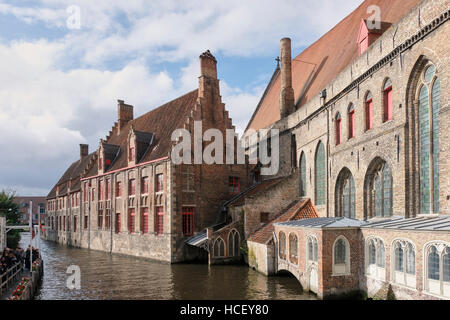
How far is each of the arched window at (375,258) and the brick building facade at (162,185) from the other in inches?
499

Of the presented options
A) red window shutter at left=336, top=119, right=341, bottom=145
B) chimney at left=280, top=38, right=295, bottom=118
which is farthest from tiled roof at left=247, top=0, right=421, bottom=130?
red window shutter at left=336, top=119, right=341, bottom=145

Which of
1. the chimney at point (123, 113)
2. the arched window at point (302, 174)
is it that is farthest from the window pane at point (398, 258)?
the chimney at point (123, 113)

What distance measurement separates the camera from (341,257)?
1195 centimetres

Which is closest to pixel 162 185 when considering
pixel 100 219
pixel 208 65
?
pixel 208 65

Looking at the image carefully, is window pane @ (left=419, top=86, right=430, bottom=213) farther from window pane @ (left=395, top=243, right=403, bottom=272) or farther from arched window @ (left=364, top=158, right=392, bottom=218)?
window pane @ (left=395, top=243, right=403, bottom=272)

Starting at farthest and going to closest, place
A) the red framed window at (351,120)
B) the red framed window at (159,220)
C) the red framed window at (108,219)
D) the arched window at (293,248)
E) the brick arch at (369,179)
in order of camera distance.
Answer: the red framed window at (108,219)
the red framed window at (159,220)
the red framed window at (351,120)
the arched window at (293,248)
the brick arch at (369,179)

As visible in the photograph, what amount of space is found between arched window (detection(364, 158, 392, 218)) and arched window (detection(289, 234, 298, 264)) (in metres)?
2.80

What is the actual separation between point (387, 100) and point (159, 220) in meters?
14.7

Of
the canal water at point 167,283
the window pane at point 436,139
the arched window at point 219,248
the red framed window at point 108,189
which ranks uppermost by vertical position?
the window pane at point 436,139

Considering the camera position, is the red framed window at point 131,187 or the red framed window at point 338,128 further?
the red framed window at point 131,187

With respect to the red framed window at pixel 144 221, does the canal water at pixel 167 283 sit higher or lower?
lower

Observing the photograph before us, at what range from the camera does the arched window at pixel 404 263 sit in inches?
374

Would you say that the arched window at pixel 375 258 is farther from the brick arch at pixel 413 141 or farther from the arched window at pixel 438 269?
the arched window at pixel 438 269

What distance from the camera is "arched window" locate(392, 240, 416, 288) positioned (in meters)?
9.50
